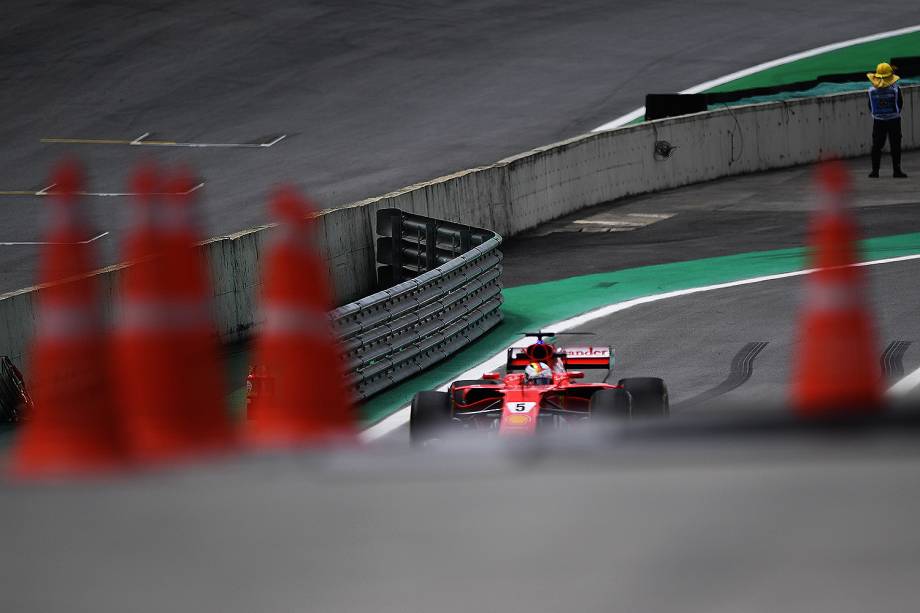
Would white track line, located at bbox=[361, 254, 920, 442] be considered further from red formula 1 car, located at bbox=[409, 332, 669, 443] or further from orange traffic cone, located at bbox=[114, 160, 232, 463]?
orange traffic cone, located at bbox=[114, 160, 232, 463]

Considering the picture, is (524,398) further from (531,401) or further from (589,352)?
(589,352)

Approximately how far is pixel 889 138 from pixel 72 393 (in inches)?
974

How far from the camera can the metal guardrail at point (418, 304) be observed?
47.6ft

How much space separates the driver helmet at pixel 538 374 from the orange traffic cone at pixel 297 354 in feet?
21.9

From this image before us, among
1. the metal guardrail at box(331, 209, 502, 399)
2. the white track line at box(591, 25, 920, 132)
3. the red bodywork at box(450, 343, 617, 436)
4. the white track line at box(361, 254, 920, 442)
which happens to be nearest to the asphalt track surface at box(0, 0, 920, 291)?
the white track line at box(591, 25, 920, 132)

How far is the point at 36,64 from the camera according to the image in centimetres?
4059

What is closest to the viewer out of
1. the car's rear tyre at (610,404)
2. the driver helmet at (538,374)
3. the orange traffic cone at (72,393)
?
the orange traffic cone at (72,393)

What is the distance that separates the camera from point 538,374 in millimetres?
11734

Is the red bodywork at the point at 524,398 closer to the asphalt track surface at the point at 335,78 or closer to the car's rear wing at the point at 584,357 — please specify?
the car's rear wing at the point at 584,357

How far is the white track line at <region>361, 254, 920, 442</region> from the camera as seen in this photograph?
13.5 m

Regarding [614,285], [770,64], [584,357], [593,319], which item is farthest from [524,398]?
[770,64]

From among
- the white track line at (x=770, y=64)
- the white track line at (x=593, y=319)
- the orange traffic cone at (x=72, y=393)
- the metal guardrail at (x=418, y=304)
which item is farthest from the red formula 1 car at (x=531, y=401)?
the white track line at (x=770, y=64)

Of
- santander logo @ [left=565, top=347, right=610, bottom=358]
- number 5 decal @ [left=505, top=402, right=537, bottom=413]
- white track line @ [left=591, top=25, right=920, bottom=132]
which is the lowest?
number 5 decal @ [left=505, top=402, right=537, bottom=413]

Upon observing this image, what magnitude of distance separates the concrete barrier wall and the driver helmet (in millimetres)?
4544
